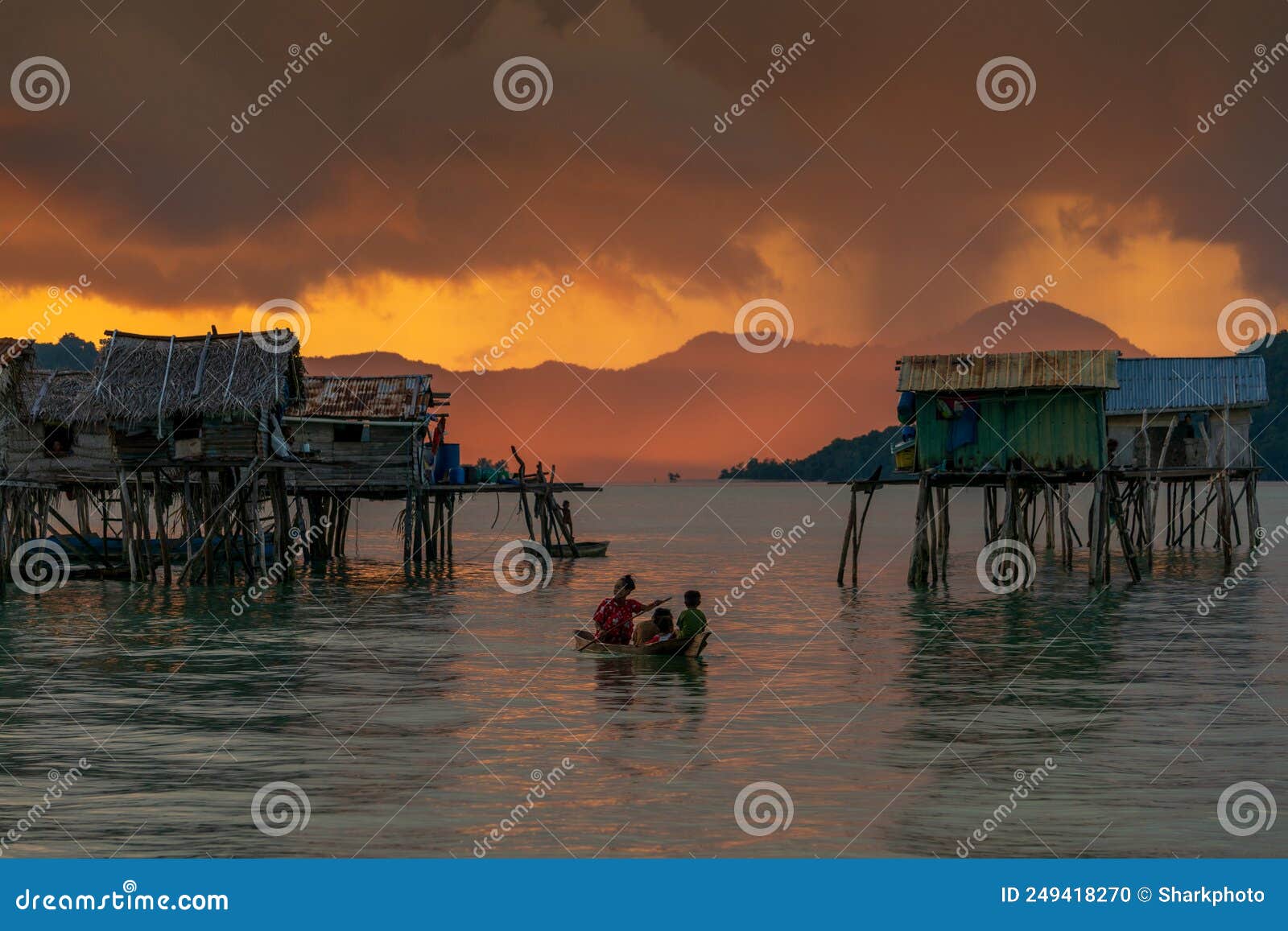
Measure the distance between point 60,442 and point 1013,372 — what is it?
2500 cm

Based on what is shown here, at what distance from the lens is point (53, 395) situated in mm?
38156

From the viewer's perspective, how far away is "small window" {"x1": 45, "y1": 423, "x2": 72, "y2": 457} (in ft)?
129

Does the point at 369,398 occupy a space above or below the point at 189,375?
above

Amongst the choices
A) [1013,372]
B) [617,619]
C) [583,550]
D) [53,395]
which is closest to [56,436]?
[53,395]

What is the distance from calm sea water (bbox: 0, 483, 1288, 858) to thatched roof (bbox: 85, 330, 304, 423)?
15.6 feet

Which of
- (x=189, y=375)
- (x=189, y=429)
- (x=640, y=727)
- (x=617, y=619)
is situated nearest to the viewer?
(x=640, y=727)

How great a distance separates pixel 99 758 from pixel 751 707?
7.84m

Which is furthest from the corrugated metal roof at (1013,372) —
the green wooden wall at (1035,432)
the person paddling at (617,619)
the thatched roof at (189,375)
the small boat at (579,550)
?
the small boat at (579,550)

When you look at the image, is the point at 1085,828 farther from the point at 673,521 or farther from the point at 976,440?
the point at 673,521

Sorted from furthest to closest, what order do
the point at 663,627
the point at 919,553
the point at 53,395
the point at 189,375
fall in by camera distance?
the point at 53,395 < the point at 919,553 < the point at 189,375 < the point at 663,627

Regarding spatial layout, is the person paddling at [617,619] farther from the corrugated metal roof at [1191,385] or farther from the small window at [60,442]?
the corrugated metal roof at [1191,385]

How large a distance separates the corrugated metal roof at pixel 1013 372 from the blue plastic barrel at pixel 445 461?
19586 millimetres

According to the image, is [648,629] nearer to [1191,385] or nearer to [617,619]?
[617,619]

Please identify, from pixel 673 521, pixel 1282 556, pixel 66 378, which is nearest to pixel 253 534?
pixel 66 378
